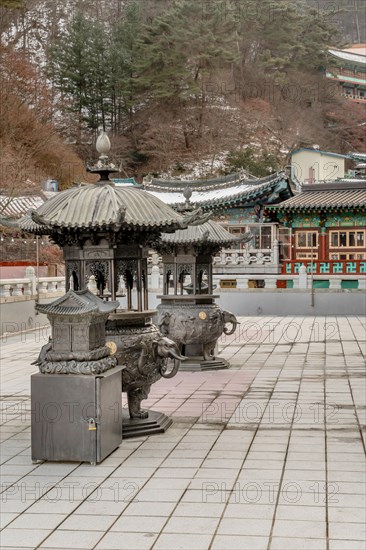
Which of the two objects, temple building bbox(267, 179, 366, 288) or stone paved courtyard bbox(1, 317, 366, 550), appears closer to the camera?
stone paved courtyard bbox(1, 317, 366, 550)

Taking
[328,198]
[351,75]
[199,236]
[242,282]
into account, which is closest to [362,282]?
[242,282]

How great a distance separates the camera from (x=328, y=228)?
1144 inches

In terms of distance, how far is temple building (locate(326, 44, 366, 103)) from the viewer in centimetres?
6600

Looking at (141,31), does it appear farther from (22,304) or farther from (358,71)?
(22,304)

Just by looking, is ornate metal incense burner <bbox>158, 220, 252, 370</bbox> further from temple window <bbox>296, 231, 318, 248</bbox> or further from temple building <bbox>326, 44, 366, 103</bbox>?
temple building <bbox>326, 44, 366, 103</bbox>

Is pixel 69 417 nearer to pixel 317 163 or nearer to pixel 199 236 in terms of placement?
pixel 199 236

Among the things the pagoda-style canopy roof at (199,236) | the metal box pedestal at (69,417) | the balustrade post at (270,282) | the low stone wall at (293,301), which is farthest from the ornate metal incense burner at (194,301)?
the balustrade post at (270,282)

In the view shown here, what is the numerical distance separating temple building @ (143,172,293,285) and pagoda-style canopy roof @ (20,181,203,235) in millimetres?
20186

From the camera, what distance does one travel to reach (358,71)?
68.0 metres

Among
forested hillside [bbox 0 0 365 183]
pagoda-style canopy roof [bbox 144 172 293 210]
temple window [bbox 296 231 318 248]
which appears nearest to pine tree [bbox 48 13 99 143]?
forested hillside [bbox 0 0 365 183]

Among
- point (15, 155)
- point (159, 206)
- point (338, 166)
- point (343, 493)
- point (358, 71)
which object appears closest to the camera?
point (343, 493)

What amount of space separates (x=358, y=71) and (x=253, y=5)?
43.6ft

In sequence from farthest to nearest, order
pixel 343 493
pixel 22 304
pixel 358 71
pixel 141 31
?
pixel 358 71
pixel 141 31
pixel 22 304
pixel 343 493

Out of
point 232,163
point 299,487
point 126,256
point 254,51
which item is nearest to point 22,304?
point 126,256
